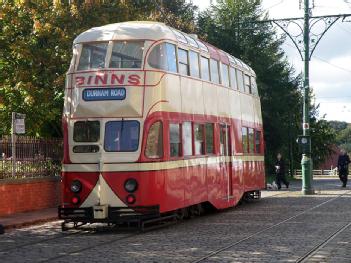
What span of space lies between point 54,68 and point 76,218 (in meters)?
9.27

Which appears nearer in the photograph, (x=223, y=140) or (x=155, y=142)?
(x=155, y=142)

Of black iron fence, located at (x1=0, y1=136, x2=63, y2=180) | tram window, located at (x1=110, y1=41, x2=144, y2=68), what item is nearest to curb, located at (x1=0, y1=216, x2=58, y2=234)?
black iron fence, located at (x1=0, y1=136, x2=63, y2=180)

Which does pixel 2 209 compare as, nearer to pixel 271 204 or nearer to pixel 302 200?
pixel 271 204

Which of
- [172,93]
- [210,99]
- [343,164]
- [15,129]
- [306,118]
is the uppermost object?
[306,118]

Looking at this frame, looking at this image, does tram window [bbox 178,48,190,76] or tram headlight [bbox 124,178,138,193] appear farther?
tram window [bbox 178,48,190,76]

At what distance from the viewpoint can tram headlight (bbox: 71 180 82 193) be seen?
1480 cm

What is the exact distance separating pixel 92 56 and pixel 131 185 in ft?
10.1

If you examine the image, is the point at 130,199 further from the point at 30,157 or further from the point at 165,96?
the point at 30,157

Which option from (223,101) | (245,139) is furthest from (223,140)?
(245,139)

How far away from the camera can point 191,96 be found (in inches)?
664

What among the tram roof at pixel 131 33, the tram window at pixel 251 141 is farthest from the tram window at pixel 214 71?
the tram window at pixel 251 141

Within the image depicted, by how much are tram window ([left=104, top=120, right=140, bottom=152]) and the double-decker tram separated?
0.02m

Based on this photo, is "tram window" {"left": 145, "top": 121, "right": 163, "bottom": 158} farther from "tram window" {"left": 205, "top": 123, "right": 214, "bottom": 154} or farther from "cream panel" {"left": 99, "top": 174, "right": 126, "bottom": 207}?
"tram window" {"left": 205, "top": 123, "right": 214, "bottom": 154}

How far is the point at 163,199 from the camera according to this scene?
14.9 metres
